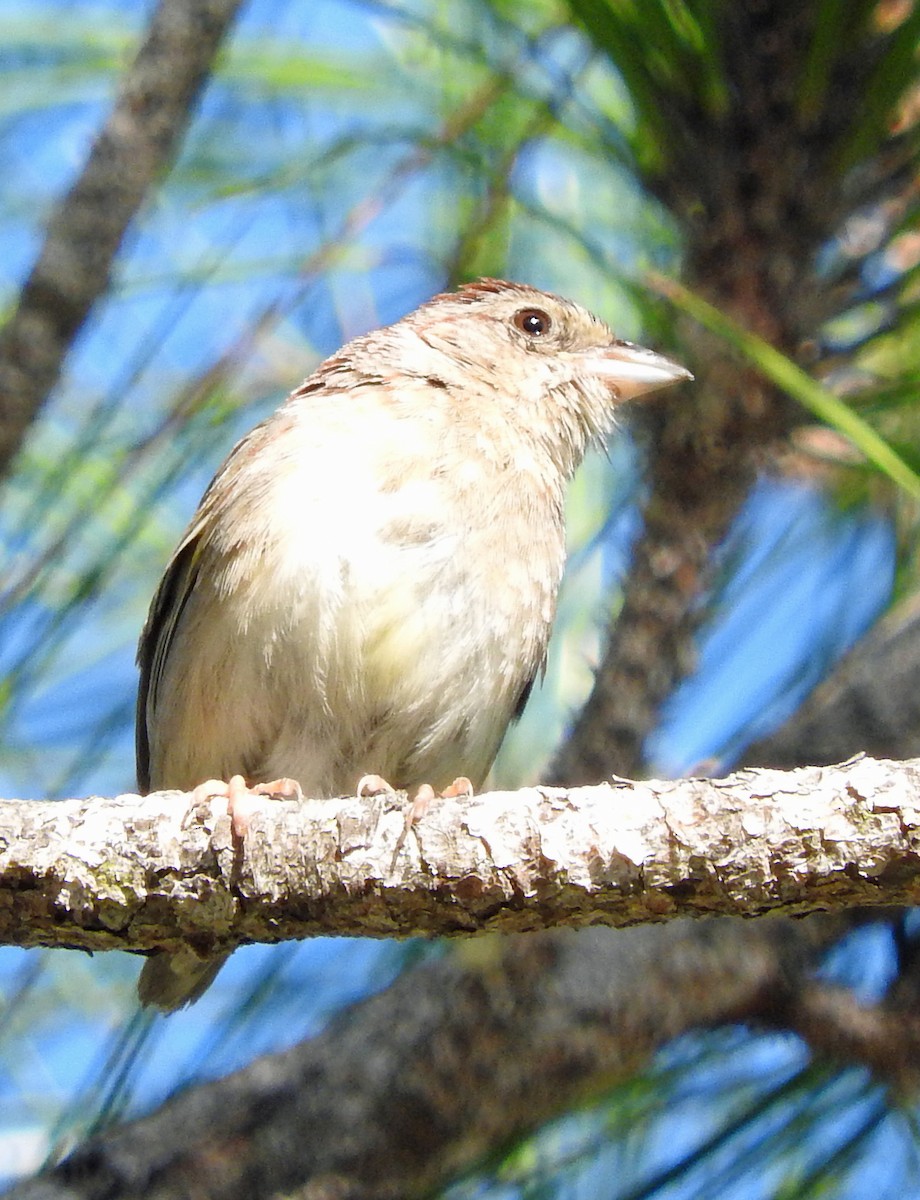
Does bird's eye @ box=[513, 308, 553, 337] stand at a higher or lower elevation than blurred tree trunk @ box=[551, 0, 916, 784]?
higher

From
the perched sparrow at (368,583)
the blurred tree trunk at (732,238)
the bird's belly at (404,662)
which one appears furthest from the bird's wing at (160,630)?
the blurred tree trunk at (732,238)

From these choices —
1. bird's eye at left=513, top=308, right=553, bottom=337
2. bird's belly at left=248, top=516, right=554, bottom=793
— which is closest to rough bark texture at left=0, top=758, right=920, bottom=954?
bird's belly at left=248, top=516, right=554, bottom=793

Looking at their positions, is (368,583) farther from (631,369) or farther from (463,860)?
(463,860)

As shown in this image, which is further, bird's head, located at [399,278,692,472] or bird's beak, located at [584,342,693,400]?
bird's head, located at [399,278,692,472]

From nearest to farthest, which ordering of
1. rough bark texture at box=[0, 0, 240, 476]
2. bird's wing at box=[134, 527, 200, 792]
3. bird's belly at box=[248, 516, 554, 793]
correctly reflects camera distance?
rough bark texture at box=[0, 0, 240, 476] < bird's belly at box=[248, 516, 554, 793] < bird's wing at box=[134, 527, 200, 792]

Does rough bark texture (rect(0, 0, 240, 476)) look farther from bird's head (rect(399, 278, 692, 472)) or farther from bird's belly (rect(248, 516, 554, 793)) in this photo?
bird's head (rect(399, 278, 692, 472))

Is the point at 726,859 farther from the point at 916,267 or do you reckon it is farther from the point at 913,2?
the point at 913,2
